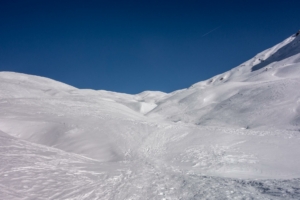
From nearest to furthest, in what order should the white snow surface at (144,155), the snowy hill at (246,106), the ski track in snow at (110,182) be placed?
1. the ski track in snow at (110,182)
2. the white snow surface at (144,155)
3. the snowy hill at (246,106)

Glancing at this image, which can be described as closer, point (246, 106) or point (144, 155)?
point (144, 155)

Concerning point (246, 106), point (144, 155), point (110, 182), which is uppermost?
point (246, 106)

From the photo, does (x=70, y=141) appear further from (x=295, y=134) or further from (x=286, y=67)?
(x=286, y=67)

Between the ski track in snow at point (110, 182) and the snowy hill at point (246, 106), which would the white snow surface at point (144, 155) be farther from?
the snowy hill at point (246, 106)

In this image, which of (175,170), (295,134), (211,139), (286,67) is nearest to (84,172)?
(175,170)

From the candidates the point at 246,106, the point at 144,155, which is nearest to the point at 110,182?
the point at 144,155

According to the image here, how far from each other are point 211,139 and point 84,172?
10013 mm

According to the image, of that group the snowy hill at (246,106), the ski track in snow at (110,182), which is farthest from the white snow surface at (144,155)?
the snowy hill at (246,106)

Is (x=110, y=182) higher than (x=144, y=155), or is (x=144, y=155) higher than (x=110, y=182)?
(x=144, y=155)

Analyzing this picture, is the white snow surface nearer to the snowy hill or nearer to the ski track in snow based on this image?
the ski track in snow

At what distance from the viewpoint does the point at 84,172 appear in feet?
30.2

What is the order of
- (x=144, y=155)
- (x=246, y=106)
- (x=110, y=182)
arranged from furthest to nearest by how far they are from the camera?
(x=246, y=106) < (x=144, y=155) < (x=110, y=182)

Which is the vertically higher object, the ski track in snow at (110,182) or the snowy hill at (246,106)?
the snowy hill at (246,106)

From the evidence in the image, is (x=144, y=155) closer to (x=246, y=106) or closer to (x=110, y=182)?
(x=110, y=182)
